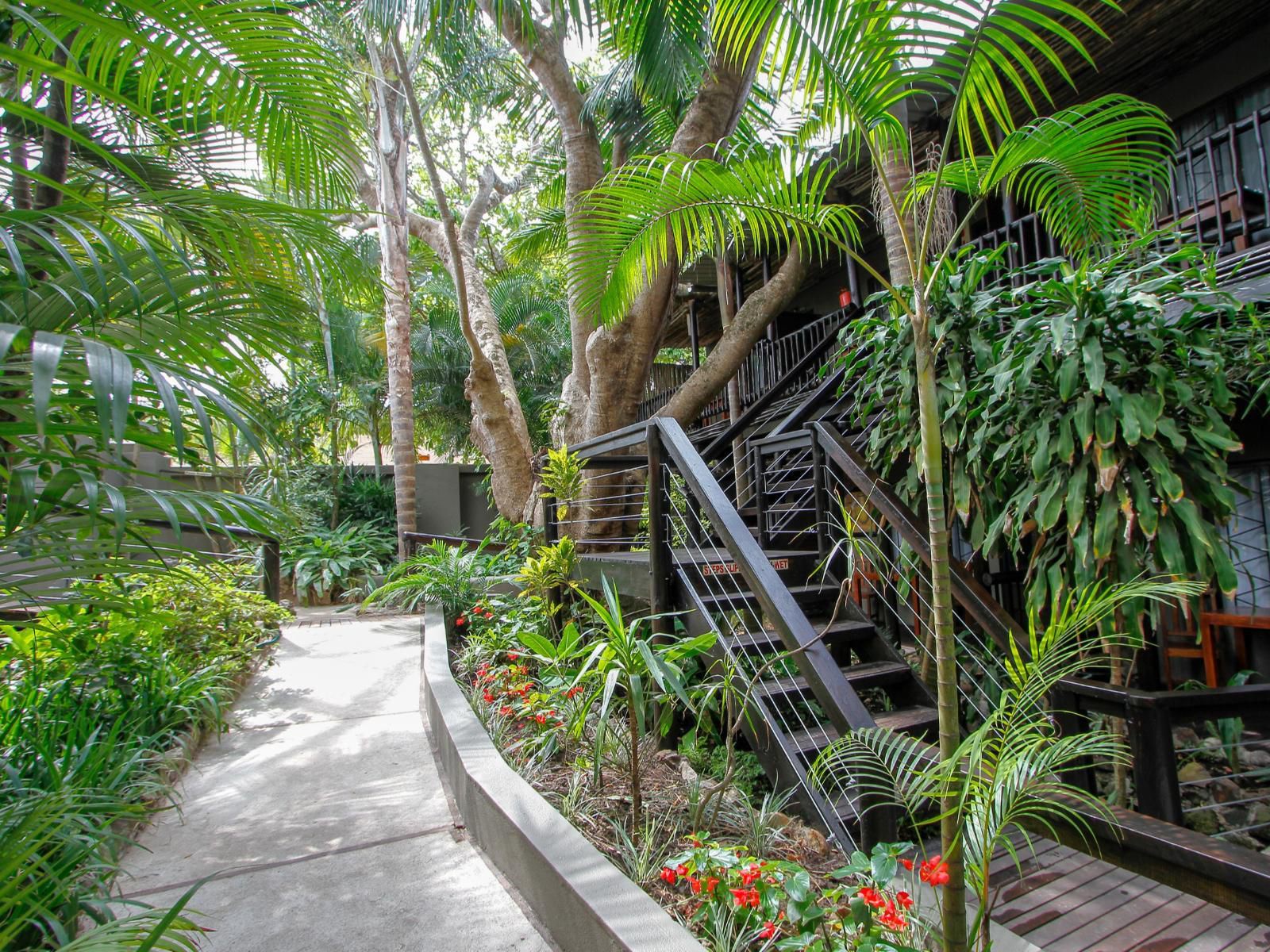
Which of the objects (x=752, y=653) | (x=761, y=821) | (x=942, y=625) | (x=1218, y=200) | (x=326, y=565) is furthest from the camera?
(x=326, y=565)

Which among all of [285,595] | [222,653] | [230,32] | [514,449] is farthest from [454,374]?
[230,32]

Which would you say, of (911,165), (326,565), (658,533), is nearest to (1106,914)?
(658,533)

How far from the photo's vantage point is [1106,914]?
203cm

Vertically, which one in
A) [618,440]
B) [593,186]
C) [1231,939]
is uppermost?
[593,186]

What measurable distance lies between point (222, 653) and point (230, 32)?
3550 mm

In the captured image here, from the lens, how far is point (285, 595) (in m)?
9.91

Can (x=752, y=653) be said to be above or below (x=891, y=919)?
above

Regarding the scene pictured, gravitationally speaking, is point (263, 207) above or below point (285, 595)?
above

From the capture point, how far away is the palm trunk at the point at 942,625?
4.31ft

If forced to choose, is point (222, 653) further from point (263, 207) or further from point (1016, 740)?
point (1016, 740)

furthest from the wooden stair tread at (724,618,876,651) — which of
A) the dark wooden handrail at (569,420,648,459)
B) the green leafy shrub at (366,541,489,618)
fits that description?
the green leafy shrub at (366,541,489,618)

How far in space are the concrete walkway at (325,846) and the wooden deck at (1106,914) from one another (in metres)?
1.37

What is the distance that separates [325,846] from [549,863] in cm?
114

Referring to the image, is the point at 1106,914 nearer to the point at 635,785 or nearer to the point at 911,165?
the point at 635,785
